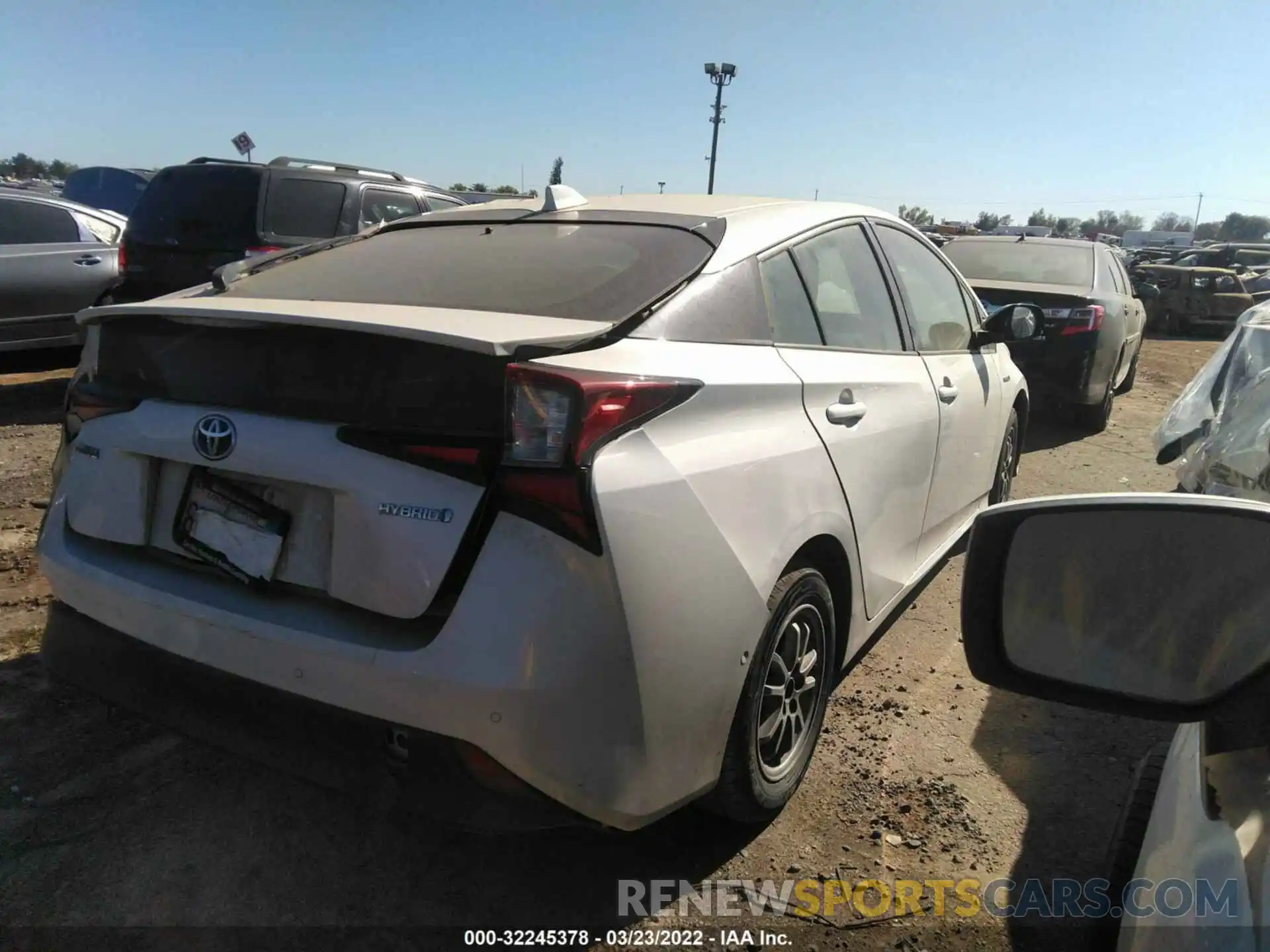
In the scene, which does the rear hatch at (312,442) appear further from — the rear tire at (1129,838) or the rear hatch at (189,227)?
the rear hatch at (189,227)

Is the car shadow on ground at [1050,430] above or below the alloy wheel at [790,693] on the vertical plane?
above

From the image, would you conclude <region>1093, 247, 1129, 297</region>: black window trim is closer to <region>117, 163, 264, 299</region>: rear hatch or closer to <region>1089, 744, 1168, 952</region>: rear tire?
<region>117, 163, 264, 299</region>: rear hatch

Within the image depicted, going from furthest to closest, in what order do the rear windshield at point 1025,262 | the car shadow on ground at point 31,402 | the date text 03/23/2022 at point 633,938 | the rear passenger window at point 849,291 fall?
the rear windshield at point 1025,262 → the car shadow on ground at point 31,402 → the rear passenger window at point 849,291 → the date text 03/23/2022 at point 633,938

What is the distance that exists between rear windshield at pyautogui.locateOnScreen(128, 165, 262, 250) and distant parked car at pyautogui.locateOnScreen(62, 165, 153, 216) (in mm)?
10696

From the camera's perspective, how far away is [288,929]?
2174 mm

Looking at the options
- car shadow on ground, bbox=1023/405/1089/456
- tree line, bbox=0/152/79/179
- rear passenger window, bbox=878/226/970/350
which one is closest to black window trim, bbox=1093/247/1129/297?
car shadow on ground, bbox=1023/405/1089/456

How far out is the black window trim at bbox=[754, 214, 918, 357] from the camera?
278 cm

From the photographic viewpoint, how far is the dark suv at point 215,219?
6953 millimetres

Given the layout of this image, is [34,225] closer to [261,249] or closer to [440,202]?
[261,249]

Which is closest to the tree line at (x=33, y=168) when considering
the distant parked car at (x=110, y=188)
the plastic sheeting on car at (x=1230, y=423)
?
the distant parked car at (x=110, y=188)

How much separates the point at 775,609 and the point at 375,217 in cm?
659

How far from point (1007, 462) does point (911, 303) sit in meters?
1.74

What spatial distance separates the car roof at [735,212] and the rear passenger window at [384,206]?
4.55 meters

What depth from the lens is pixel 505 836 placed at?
259cm
